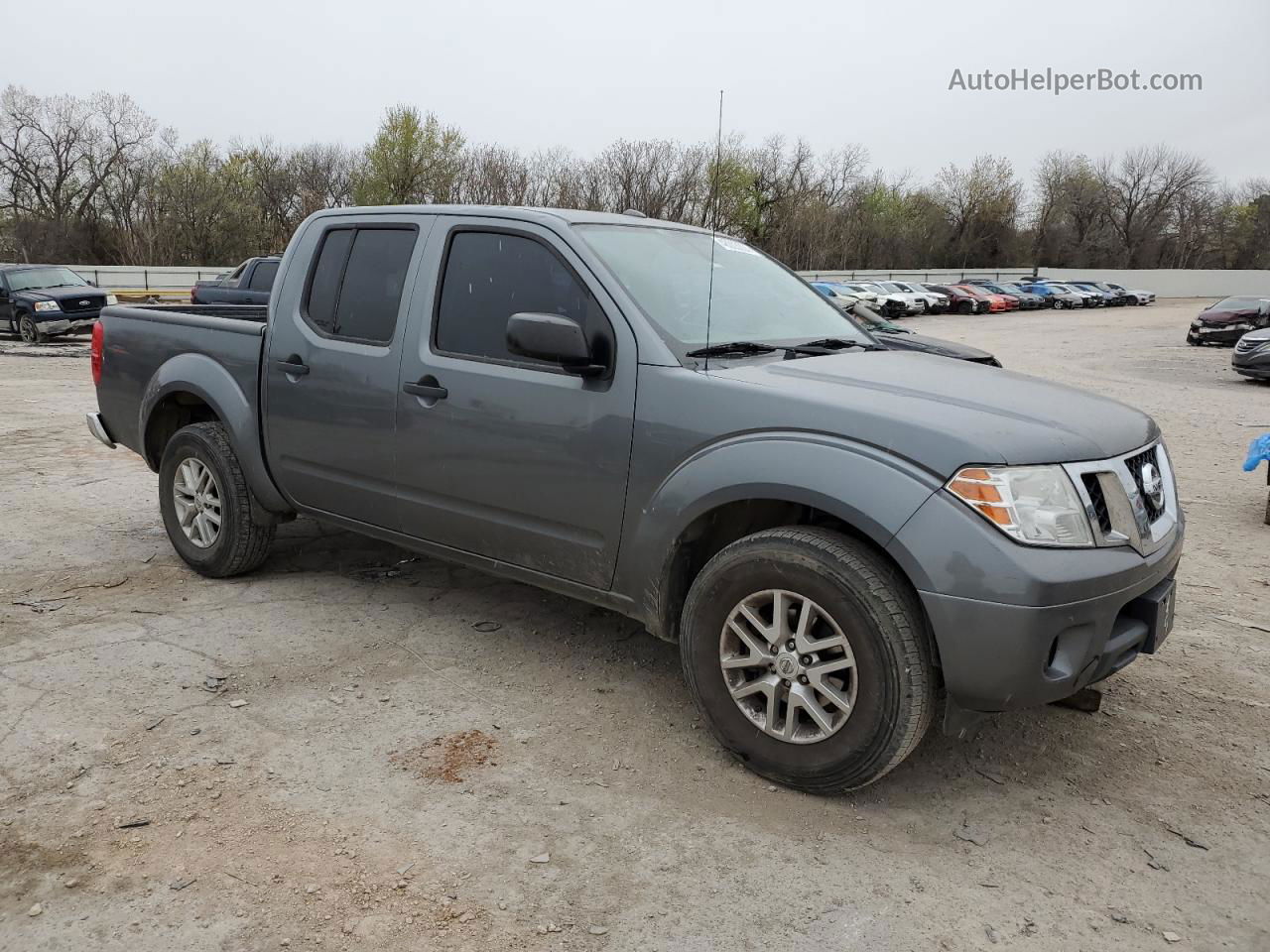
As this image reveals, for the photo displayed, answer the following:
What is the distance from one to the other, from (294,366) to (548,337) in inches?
67.9

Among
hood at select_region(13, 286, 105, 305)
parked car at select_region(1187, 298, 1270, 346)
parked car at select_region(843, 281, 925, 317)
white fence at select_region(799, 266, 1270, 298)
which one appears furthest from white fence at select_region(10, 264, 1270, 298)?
hood at select_region(13, 286, 105, 305)

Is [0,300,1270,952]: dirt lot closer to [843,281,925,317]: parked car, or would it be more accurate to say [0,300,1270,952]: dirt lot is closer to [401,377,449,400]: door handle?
[401,377,449,400]: door handle

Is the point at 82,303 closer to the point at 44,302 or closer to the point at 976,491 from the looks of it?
the point at 44,302

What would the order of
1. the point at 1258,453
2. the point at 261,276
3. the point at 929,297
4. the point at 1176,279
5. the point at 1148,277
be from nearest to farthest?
the point at 1258,453 → the point at 261,276 → the point at 929,297 → the point at 1176,279 → the point at 1148,277

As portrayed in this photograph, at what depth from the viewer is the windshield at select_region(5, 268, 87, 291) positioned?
20.3 metres

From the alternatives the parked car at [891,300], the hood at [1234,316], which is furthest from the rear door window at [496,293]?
the parked car at [891,300]

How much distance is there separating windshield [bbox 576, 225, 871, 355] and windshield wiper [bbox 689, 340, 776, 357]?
32mm

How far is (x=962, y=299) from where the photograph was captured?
47.8 m

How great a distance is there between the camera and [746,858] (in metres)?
2.84

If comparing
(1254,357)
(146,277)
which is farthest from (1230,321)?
(146,277)

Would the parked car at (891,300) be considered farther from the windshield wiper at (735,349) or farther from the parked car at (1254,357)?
the windshield wiper at (735,349)

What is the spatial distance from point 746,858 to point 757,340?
1.89 meters

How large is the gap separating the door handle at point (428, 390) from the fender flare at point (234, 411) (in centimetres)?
117

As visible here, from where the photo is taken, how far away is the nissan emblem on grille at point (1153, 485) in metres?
3.23
